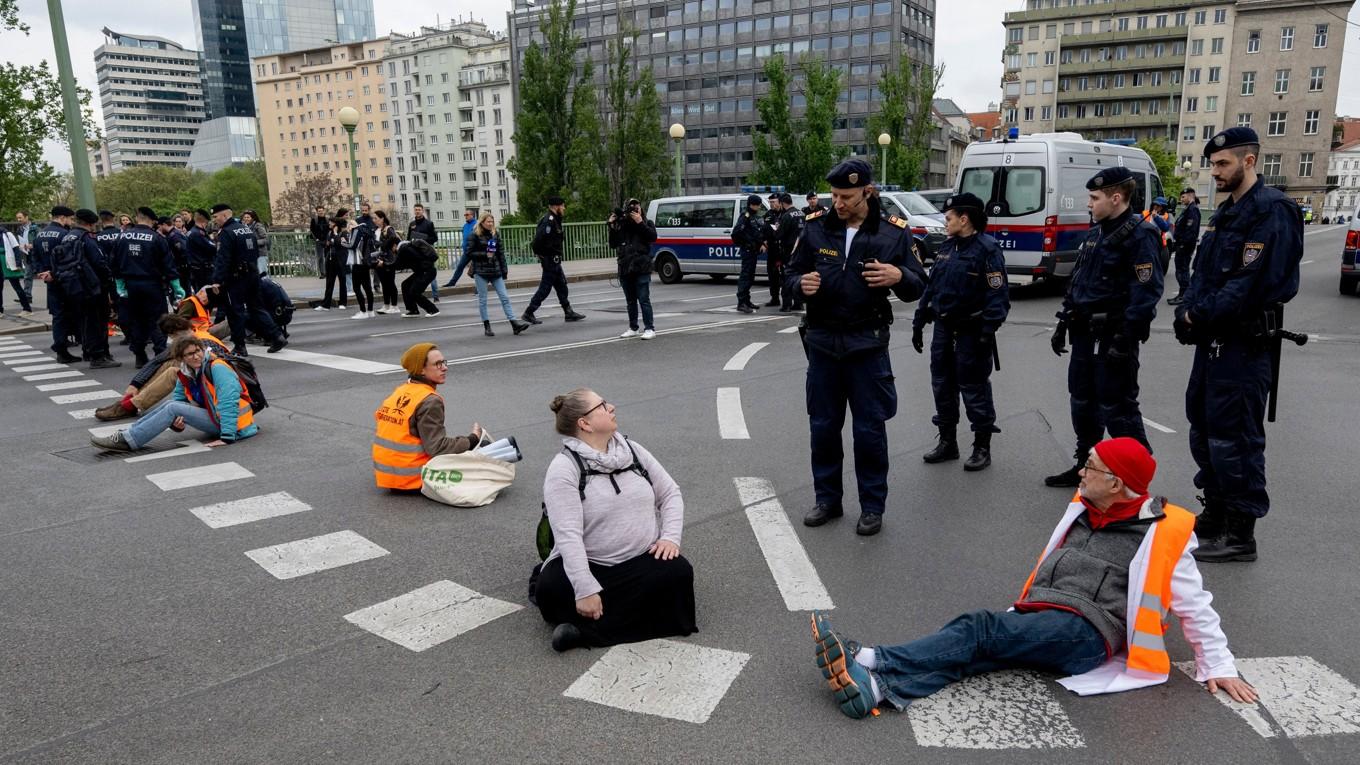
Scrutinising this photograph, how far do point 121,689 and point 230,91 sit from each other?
22160cm

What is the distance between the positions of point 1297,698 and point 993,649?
1061mm

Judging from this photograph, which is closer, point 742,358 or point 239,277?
point 742,358

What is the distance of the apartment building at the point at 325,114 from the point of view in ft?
446

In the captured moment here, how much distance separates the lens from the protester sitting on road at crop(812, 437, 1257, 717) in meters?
3.23

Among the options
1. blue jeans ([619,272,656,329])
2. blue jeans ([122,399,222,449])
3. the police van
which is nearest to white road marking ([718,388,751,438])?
blue jeans ([619,272,656,329])

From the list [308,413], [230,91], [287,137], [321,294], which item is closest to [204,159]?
[230,91]

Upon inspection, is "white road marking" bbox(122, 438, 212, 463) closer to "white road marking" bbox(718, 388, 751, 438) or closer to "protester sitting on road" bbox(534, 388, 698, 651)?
"white road marking" bbox(718, 388, 751, 438)

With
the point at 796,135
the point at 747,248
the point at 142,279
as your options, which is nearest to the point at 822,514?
the point at 142,279

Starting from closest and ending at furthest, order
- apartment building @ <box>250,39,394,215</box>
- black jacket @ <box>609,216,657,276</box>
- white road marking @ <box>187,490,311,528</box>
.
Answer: white road marking @ <box>187,490,311,528</box> < black jacket @ <box>609,216,657,276</box> < apartment building @ <box>250,39,394,215</box>

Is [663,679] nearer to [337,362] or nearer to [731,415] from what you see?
[731,415]

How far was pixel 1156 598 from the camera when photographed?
10.7ft

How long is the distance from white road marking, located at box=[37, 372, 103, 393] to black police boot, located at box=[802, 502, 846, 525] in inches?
347

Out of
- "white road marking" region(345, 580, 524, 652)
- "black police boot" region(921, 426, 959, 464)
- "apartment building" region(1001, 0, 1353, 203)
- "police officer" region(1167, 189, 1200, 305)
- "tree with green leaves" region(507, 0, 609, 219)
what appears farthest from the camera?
"apartment building" region(1001, 0, 1353, 203)

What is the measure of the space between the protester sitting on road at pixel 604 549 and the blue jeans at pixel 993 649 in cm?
95
